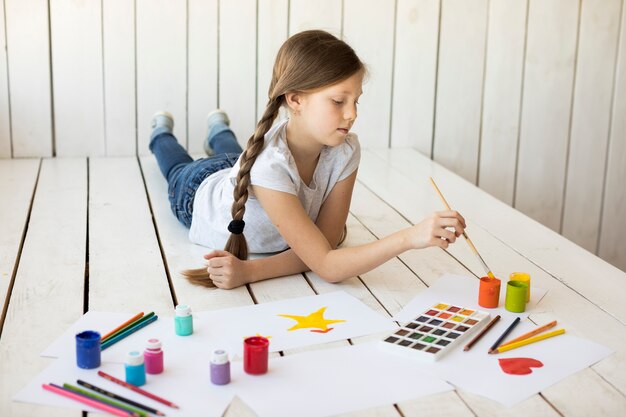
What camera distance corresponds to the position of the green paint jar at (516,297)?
5.16ft

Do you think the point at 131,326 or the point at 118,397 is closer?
the point at 118,397

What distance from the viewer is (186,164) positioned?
7.91 feet

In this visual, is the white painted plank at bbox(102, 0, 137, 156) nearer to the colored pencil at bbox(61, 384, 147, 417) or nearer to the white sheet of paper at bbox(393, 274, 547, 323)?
the white sheet of paper at bbox(393, 274, 547, 323)

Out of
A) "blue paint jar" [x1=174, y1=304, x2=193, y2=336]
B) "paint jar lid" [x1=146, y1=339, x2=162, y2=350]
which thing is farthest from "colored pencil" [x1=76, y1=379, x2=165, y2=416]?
"blue paint jar" [x1=174, y1=304, x2=193, y2=336]

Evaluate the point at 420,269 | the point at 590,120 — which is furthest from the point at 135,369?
the point at 590,120

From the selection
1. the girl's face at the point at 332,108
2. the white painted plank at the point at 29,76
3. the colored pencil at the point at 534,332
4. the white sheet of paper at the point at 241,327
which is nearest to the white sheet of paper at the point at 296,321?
the white sheet of paper at the point at 241,327

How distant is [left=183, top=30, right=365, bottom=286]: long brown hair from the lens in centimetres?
166

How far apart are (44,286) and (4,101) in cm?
135

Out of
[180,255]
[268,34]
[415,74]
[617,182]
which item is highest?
[268,34]

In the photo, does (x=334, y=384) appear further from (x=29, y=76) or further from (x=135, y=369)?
(x=29, y=76)

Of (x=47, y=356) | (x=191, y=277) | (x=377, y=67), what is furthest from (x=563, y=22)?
(x=47, y=356)

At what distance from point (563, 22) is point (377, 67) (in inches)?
28.9

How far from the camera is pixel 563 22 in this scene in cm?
310

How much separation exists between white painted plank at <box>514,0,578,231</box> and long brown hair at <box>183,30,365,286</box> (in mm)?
1635
